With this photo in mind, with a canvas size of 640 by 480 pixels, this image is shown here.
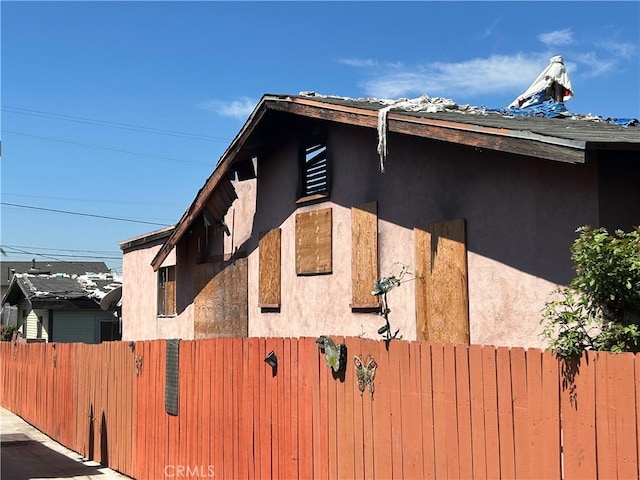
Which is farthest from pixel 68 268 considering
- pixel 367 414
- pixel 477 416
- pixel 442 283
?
pixel 477 416

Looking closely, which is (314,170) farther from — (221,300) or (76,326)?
(76,326)

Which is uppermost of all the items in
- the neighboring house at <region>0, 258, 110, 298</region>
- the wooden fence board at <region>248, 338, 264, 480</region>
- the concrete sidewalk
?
the neighboring house at <region>0, 258, 110, 298</region>

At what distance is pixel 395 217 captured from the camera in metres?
9.93

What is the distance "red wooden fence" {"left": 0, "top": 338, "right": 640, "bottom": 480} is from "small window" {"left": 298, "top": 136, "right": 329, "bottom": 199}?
122 inches

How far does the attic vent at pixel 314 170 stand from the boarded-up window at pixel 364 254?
962 millimetres

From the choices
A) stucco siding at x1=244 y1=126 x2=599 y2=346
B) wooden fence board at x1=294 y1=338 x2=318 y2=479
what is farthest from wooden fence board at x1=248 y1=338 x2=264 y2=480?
stucco siding at x1=244 y1=126 x2=599 y2=346

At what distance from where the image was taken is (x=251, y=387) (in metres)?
8.84

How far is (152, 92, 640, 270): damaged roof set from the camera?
6.72 m

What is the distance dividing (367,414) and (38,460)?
28.6 ft

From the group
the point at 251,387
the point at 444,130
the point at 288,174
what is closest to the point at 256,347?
the point at 251,387

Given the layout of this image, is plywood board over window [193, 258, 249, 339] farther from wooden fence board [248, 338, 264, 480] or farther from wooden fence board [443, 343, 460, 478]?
wooden fence board [443, 343, 460, 478]

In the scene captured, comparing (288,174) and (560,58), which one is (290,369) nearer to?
(288,174)

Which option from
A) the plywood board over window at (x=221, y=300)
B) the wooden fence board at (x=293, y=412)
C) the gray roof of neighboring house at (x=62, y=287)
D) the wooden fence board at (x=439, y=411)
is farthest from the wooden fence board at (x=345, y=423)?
the gray roof of neighboring house at (x=62, y=287)

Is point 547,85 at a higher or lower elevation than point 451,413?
higher
